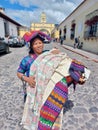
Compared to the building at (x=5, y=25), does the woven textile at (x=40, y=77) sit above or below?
below

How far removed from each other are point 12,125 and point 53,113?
4.08ft

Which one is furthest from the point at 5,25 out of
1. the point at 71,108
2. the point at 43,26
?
the point at 43,26

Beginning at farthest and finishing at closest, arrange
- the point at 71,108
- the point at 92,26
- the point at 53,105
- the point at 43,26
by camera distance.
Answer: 1. the point at 43,26
2. the point at 92,26
3. the point at 71,108
4. the point at 53,105

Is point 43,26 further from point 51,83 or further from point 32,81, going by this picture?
point 51,83

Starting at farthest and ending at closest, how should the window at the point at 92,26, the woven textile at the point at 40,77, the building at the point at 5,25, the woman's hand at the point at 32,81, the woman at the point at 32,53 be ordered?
1. the building at the point at 5,25
2. the window at the point at 92,26
3. the woman at the point at 32,53
4. the woman's hand at the point at 32,81
5. the woven textile at the point at 40,77

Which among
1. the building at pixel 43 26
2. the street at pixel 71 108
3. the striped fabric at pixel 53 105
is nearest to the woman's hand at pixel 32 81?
the striped fabric at pixel 53 105

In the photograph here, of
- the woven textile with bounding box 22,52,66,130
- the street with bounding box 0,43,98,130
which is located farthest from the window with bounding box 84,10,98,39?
the woven textile with bounding box 22,52,66,130

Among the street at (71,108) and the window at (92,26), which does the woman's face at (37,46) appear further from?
the window at (92,26)

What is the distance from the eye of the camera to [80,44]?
690 inches

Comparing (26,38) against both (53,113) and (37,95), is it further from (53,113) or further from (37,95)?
(53,113)

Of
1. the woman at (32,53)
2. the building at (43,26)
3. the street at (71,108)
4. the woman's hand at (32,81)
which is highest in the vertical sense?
the building at (43,26)

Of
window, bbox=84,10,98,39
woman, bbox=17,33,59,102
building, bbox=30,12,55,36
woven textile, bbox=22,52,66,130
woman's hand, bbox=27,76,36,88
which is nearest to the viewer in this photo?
woven textile, bbox=22,52,66,130

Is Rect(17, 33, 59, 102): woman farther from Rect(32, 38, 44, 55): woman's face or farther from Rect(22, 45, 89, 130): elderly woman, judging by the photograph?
Rect(22, 45, 89, 130): elderly woman

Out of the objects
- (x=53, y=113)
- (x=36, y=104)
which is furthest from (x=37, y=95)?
(x=53, y=113)
